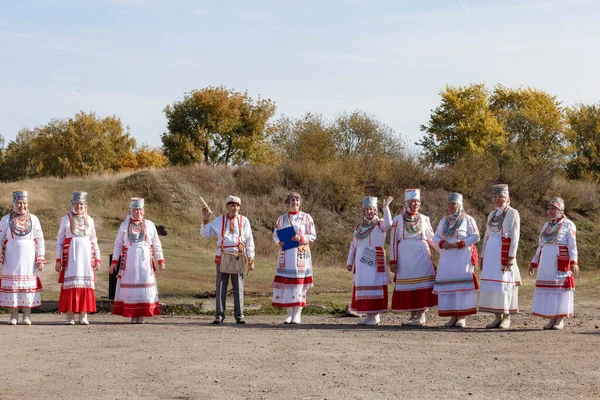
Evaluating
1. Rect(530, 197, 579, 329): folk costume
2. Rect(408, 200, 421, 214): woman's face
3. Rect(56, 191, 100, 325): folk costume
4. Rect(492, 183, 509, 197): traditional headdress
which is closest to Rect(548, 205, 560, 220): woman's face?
Rect(530, 197, 579, 329): folk costume

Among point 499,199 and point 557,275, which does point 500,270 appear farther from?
point 499,199

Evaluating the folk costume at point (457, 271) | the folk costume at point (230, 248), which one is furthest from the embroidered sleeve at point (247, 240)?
the folk costume at point (457, 271)

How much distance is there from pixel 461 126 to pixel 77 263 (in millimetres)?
52480

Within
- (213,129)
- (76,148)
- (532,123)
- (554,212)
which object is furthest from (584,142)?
(554,212)

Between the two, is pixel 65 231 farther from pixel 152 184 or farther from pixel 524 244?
pixel 524 244

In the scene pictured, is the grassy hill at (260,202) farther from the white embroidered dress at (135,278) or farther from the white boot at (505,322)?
the white boot at (505,322)

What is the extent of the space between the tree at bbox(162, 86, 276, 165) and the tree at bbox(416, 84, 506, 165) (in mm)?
13361

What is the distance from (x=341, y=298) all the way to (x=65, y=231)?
6.98 meters

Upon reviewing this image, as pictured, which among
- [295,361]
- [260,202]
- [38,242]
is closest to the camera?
[295,361]

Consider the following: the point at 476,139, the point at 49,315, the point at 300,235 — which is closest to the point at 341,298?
the point at 300,235

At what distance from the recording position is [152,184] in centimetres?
4269

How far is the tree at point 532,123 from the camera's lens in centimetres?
6059

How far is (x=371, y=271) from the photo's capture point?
1509 cm

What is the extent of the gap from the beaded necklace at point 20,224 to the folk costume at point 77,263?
1.83 feet
